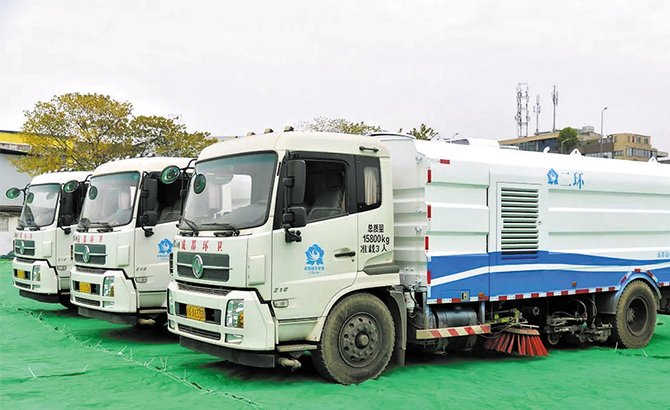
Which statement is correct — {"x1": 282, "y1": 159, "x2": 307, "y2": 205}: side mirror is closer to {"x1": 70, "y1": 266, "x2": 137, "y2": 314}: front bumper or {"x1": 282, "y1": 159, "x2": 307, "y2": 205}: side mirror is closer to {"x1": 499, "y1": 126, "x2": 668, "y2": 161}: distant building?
{"x1": 70, "y1": 266, "x2": 137, "y2": 314}: front bumper

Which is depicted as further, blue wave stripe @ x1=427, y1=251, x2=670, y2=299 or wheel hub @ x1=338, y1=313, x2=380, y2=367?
blue wave stripe @ x1=427, y1=251, x2=670, y2=299

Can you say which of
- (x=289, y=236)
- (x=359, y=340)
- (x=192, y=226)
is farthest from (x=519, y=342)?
(x=192, y=226)

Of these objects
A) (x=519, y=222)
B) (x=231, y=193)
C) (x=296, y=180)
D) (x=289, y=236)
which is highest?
(x=296, y=180)

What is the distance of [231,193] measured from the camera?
23.3 ft

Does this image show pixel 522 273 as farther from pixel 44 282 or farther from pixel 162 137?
pixel 162 137

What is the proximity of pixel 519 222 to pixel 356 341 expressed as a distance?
115 inches

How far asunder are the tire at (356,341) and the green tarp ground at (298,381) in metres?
0.18

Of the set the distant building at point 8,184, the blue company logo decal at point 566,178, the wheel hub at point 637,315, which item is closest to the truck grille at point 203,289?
the blue company logo decal at point 566,178

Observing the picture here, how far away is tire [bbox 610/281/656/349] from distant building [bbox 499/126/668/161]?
61.4m

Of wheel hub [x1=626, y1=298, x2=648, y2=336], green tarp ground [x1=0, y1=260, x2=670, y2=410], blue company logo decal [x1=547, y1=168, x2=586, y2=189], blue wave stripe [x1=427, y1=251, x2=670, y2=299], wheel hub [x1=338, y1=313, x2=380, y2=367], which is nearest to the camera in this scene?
green tarp ground [x1=0, y1=260, x2=670, y2=410]

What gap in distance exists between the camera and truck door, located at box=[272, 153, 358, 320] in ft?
22.1

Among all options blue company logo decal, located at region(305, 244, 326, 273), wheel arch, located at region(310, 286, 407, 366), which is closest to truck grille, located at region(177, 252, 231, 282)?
blue company logo decal, located at region(305, 244, 326, 273)


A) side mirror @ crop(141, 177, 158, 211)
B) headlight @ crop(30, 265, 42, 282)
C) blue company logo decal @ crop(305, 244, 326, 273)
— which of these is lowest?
headlight @ crop(30, 265, 42, 282)

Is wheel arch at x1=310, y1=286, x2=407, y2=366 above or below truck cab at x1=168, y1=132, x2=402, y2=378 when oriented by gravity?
below
